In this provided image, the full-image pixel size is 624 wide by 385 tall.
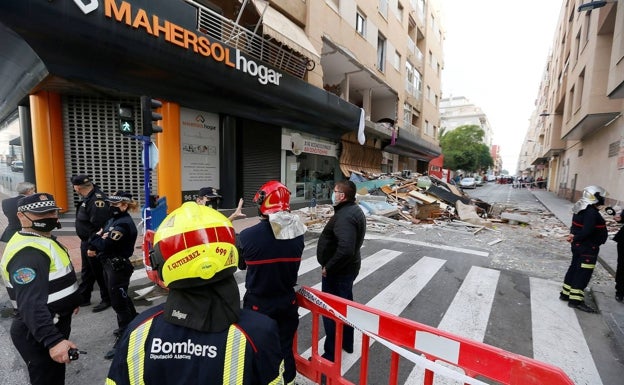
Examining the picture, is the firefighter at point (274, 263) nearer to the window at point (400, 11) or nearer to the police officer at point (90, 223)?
the police officer at point (90, 223)

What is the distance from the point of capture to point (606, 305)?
450 cm

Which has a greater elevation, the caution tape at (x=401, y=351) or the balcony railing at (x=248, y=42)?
the balcony railing at (x=248, y=42)

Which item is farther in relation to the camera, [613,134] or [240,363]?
[613,134]

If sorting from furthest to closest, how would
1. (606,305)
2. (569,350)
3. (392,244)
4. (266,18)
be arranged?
(266,18), (392,244), (606,305), (569,350)

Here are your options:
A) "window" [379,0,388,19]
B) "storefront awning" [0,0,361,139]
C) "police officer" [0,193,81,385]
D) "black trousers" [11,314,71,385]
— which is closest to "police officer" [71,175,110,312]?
"police officer" [0,193,81,385]

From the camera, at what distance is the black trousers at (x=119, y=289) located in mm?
3365

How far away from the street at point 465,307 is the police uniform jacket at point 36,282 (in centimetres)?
123

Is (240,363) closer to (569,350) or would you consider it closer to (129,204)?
(129,204)

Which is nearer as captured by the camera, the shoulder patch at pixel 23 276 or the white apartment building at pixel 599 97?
the shoulder patch at pixel 23 276

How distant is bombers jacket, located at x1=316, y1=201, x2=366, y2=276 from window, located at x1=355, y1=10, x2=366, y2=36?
1678 cm

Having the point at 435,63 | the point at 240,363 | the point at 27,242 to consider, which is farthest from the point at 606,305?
the point at 435,63

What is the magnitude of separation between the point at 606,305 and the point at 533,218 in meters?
11.0

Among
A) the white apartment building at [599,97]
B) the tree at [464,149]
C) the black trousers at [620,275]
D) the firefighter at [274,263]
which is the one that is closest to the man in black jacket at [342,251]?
the firefighter at [274,263]

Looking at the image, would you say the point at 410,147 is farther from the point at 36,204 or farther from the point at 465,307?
the point at 36,204
